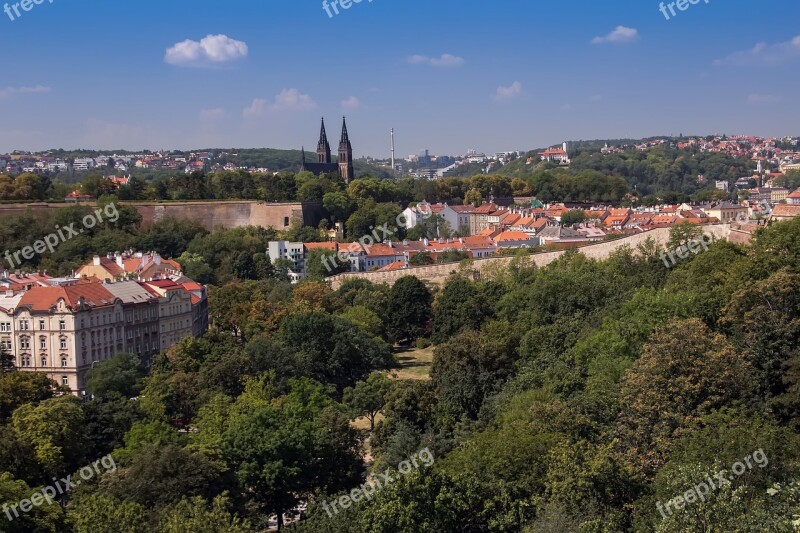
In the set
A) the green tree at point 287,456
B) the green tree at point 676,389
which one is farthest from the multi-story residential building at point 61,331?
the green tree at point 676,389

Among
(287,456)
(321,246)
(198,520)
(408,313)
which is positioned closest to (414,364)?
(408,313)

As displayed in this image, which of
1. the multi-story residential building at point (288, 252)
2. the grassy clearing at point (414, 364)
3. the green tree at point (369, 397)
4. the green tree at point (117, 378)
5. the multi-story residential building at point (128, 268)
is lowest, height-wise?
the grassy clearing at point (414, 364)

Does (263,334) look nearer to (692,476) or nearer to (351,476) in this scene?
(351,476)

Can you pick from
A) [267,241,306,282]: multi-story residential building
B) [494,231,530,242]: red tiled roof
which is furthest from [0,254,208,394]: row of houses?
[494,231,530,242]: red tiled roof

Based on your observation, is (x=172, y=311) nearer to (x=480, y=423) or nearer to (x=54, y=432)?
(x=54, y=432)

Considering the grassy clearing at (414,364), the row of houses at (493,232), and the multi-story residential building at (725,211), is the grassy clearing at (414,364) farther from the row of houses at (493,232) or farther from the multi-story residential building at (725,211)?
the multi-story residential building at (725,211)

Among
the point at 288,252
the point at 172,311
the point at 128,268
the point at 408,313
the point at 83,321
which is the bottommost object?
the point at 408,313

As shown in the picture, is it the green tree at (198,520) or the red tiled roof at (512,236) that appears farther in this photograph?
the red tiled roof at (512,236)

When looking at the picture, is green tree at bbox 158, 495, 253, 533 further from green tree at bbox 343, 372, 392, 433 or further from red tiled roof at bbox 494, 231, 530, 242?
red tiled roof at bbox 494, 231, 530, 242
